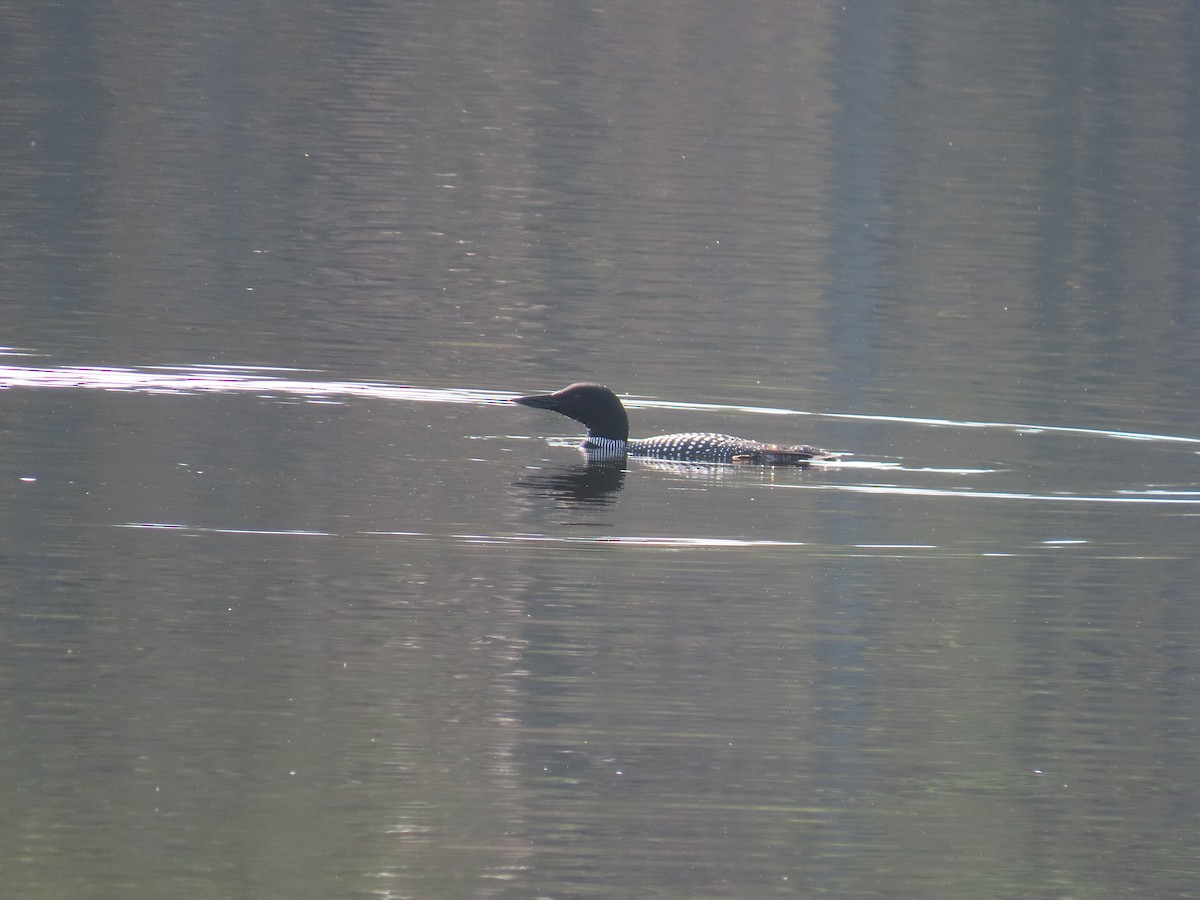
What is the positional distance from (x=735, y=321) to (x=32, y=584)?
1074 centimetres

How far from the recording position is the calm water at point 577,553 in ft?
24.9

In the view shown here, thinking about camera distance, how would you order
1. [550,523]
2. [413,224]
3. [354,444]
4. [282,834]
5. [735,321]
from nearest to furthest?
[282,834], [550,523], [354,444], [735,321], [413,224]

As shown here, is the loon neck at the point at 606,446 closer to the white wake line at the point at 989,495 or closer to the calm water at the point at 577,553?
the calm water at the point at 577,553

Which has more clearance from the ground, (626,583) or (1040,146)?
(1040,146)

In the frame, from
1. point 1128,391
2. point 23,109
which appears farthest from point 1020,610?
point 23,109

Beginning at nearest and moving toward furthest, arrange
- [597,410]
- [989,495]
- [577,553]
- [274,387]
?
[577,553], [989,495], [597,410], [274,387]

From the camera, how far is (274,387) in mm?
15547

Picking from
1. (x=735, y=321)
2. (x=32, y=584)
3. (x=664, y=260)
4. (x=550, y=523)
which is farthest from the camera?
(x=664, y=260)

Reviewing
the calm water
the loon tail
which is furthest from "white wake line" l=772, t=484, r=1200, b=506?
the loon tail

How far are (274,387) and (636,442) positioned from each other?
2.45 metres

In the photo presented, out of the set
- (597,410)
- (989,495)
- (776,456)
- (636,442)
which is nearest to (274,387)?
(597,410)

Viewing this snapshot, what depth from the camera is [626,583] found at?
10.8m

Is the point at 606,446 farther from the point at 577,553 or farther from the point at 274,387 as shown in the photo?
the point at 577,553

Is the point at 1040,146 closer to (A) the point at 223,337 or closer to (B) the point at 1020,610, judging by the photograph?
(A) the point at 223,337
